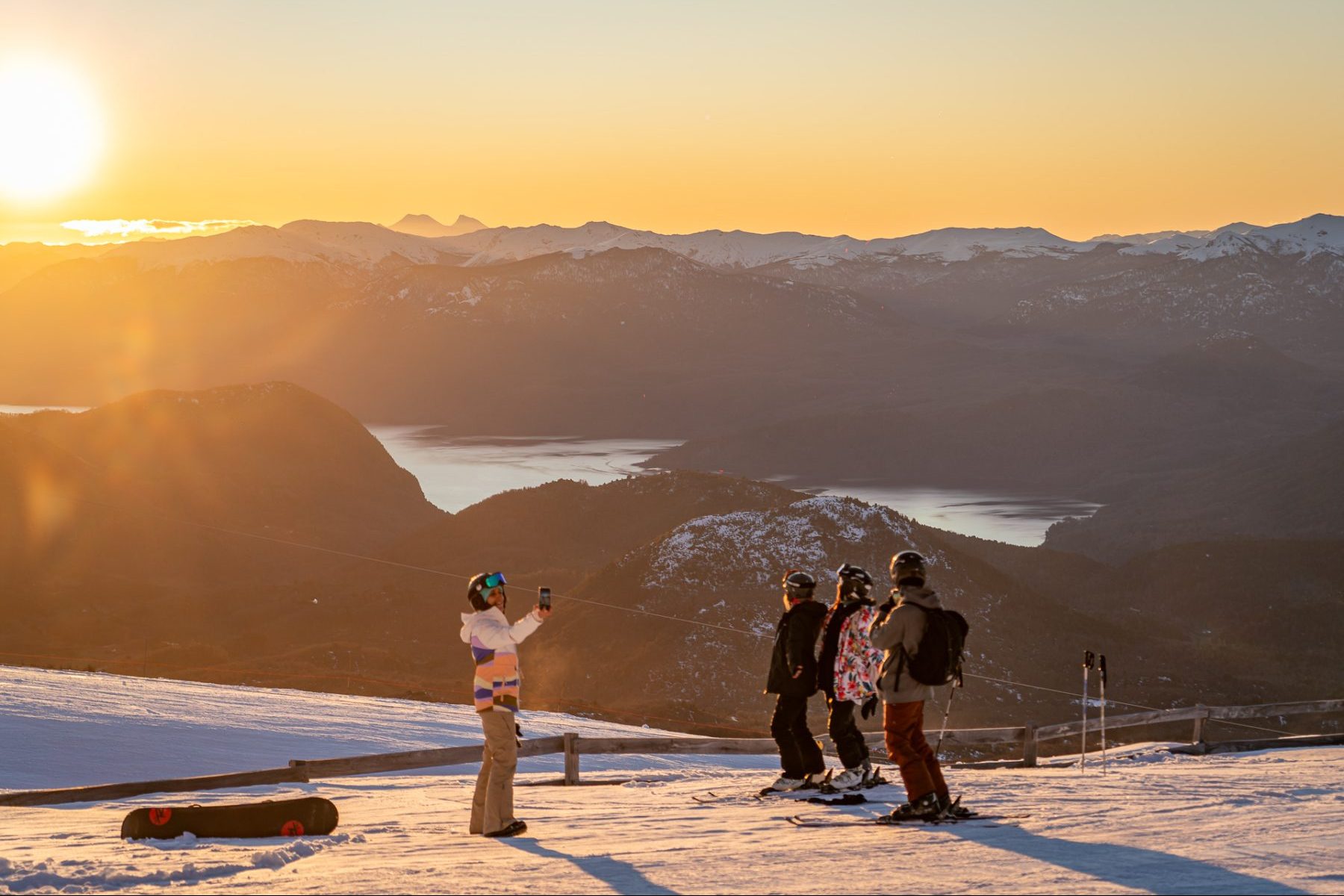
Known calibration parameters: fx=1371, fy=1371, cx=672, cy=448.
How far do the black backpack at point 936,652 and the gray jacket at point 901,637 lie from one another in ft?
0.11

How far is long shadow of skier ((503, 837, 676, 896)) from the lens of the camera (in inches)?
325

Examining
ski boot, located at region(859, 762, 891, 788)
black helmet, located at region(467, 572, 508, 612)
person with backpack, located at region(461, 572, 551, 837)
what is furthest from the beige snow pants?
ski boot, located at region(859, 762, 891, 788)

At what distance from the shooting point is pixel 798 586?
37.3ft

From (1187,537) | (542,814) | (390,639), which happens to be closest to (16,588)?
(390,639)

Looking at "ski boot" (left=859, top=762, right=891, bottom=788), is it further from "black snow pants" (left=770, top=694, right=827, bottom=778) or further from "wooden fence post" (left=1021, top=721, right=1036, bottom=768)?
"wooden fence post" (left=1021, top=721, right=1036, bottom=768)

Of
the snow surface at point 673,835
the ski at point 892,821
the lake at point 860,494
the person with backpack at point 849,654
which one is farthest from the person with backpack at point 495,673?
the lake at point 860,494

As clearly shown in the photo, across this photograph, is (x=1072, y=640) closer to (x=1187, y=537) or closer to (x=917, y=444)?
(x=1187, y=537)

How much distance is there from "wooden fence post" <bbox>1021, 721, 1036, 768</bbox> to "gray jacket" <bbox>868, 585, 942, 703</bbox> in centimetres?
613

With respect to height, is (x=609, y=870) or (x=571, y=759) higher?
(x=571, y=759)

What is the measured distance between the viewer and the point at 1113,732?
129 feet

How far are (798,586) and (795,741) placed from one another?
5.21 ft

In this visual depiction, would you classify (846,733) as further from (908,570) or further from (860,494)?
(860,494)

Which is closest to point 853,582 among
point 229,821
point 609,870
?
point 609,870

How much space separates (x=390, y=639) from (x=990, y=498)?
121648mm
